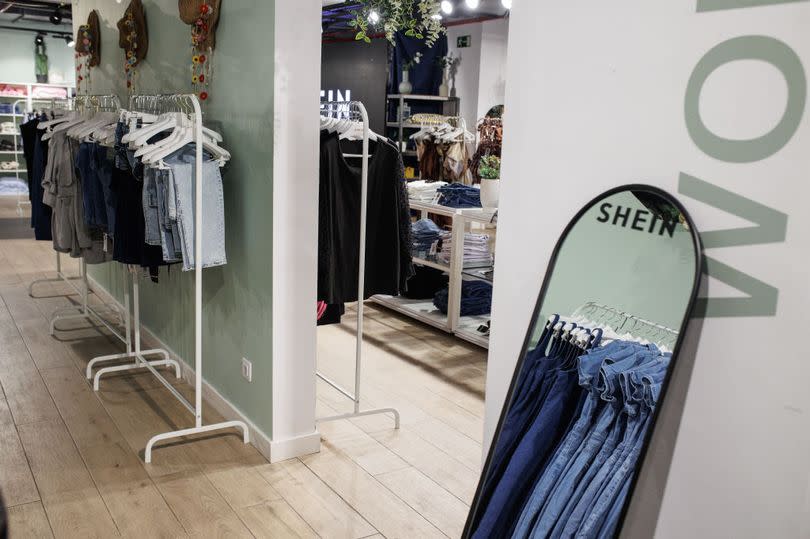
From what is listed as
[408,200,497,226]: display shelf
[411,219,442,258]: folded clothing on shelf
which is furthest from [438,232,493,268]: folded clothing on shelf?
[411,219,442,258]: folded clothing on shelf

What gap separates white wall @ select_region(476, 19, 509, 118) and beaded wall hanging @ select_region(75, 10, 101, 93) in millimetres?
4591

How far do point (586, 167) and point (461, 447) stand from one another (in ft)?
7.34

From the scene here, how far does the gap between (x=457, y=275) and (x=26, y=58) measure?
11559mm

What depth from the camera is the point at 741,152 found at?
56.1 inches

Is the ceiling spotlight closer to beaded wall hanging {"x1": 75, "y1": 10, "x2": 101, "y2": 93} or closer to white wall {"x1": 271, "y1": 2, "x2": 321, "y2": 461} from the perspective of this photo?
beaded wall hanging {"x1": 75, "y1": 10, "x2": 101, "y2": 93}

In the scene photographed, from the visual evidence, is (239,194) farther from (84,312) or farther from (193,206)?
(84,312)

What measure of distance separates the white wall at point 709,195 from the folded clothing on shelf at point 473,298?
371cm

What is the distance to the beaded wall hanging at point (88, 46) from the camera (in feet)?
18.9

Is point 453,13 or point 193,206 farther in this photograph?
point 453,13

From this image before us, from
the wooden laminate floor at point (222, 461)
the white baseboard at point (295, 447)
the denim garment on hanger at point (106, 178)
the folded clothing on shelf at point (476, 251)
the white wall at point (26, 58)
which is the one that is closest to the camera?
the wooden laminate floor at point (222, 461)

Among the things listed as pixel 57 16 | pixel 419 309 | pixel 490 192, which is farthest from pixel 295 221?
pixel 57 16

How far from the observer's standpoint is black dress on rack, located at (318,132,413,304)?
11.4 ft

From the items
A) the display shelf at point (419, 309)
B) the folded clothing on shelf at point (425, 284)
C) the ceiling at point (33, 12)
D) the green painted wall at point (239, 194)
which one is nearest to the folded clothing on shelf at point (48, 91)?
the ceiling at point (33, 12)

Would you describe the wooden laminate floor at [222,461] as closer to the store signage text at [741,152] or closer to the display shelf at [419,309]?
the display shelf at [419,309]
